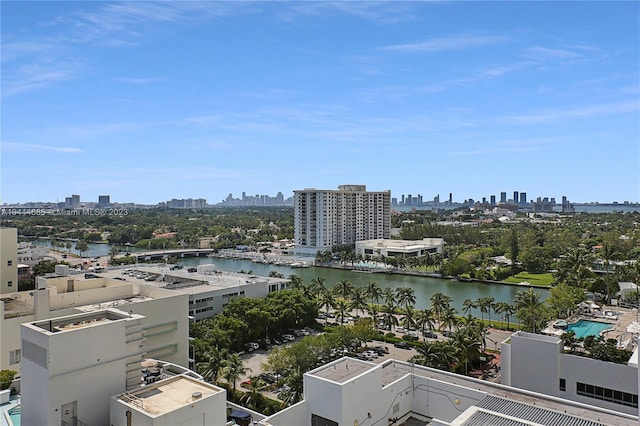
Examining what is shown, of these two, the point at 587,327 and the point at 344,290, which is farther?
the point at 344,290


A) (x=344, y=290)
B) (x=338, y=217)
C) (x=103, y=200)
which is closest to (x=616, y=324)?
(x=344, y=290)

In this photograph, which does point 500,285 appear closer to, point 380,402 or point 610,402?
point 610,402

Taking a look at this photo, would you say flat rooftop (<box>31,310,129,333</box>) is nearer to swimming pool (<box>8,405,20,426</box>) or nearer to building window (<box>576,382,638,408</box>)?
swimming pool (<box>8,405,20,426</box>)

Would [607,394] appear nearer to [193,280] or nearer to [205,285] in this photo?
[205,285]

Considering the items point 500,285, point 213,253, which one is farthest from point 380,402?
point 213,253

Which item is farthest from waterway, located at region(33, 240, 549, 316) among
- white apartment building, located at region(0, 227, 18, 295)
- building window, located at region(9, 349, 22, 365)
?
building window, located at region(9, 349, 22, 365)
